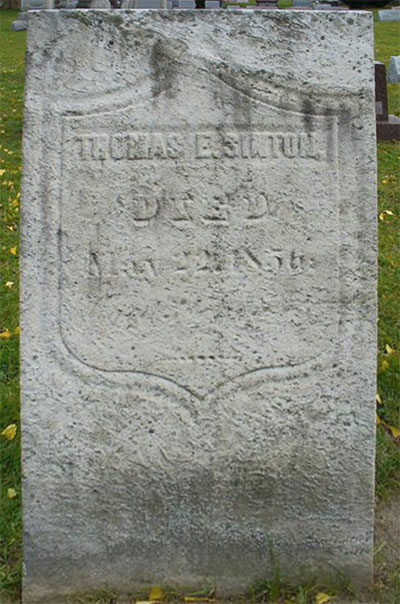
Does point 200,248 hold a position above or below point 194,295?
above

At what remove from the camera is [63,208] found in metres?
1.98

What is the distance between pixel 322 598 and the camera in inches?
84.4

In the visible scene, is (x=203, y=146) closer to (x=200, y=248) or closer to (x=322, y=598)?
(x=200, y=248)

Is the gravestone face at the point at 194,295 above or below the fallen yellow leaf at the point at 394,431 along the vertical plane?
above

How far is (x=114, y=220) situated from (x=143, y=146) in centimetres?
22

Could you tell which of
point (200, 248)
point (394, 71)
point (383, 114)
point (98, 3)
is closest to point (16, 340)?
point (200, 248)

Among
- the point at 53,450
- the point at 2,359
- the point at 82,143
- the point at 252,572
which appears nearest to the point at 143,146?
the point at 82,143

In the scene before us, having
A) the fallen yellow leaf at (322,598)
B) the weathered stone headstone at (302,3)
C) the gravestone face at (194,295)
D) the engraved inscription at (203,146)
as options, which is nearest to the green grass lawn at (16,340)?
the fallen yellow leaf at (322,598)

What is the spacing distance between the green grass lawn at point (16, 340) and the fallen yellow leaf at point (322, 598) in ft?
0.54

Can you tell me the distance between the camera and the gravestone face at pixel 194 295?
196 cm

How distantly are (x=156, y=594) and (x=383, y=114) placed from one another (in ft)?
21.9

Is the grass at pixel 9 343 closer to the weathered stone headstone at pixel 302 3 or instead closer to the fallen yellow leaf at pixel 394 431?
the fallen yellow leaf at pixel 394 431

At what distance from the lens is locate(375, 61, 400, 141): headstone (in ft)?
25.2

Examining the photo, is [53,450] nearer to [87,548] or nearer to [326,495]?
[87,548]
